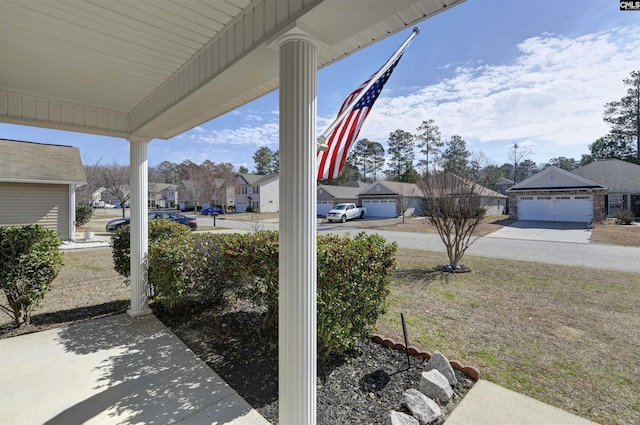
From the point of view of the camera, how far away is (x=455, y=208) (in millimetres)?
8070

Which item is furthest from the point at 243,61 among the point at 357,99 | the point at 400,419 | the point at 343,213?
the point at 343,213

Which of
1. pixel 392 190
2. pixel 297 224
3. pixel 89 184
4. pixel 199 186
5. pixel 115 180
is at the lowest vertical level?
A: pixel 297 224

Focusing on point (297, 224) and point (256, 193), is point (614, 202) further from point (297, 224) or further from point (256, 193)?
point (256, 193)

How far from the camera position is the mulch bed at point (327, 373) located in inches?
97.3

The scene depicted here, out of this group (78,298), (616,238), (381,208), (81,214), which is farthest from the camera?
(381,208)

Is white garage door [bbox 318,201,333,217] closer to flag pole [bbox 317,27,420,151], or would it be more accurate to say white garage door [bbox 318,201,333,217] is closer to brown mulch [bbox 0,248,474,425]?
brown mulch [bbox 0,248,474,425]

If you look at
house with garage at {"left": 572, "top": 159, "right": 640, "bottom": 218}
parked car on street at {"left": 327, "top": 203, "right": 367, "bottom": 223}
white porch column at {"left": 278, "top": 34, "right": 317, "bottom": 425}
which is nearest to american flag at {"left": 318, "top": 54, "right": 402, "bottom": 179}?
white porch column at {"left": 278, "top": 34, "right": 317, "bottom": 425}

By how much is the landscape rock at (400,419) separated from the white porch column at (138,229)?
4.17 meters

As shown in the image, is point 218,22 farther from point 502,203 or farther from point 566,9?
point 502,203

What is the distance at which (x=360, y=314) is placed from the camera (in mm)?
3133

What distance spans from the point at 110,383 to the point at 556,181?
28.1 m

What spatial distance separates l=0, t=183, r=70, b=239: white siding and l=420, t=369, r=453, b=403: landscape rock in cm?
1564

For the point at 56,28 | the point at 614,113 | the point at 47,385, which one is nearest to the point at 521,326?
the point at 47,385

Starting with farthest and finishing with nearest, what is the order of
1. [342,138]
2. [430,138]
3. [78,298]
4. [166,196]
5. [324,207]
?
[166,196], [430,138], [324,207], [78,298], [342,138]
